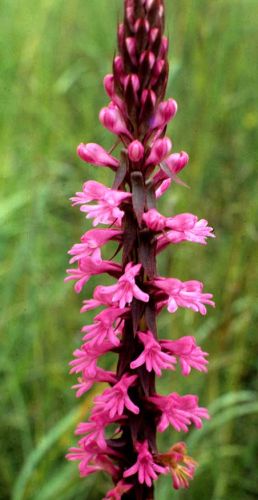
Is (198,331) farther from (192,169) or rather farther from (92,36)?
(92,36)

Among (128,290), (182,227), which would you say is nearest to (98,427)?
(128,290)

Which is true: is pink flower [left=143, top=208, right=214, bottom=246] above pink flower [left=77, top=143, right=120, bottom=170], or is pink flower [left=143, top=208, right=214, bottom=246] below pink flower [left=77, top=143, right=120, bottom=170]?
below

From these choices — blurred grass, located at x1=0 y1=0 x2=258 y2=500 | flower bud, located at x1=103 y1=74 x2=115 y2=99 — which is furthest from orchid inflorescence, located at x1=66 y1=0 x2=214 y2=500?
blurred grass, located at x1=0 y1=0 x2=258 y2=500

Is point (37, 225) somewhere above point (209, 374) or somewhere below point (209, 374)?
above

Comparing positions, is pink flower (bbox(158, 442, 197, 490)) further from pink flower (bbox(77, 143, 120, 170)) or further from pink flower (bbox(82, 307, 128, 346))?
pink flower (bbox(77, 143, 120, 170))

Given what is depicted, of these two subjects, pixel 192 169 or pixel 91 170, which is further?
pixel 91 170

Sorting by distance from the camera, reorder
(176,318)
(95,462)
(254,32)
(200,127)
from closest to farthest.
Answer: (95,462) < (176,318) < (200,127) < (254,32)

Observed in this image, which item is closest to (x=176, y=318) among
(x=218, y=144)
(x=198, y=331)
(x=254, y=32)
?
(x=198, y=331)

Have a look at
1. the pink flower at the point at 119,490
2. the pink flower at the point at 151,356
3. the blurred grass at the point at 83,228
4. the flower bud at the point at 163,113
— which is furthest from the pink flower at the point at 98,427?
the blurred grass at the point at 83,228
